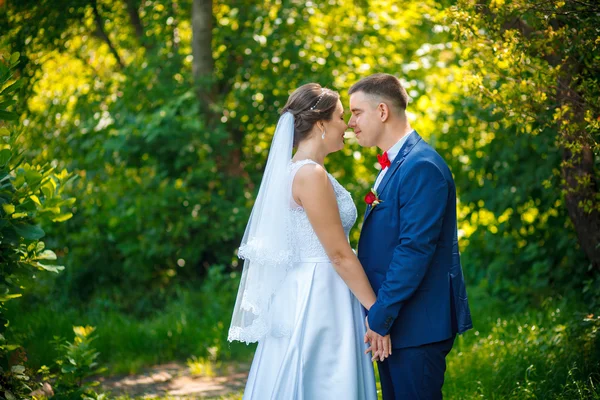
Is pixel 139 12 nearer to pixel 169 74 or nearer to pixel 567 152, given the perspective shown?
pixel 169 74

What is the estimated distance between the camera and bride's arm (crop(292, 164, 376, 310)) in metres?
3.11

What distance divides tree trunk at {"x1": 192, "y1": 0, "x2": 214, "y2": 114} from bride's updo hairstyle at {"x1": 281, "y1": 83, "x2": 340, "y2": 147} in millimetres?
3802

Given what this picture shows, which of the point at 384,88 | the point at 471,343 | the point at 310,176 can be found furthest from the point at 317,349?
the point at 471,343

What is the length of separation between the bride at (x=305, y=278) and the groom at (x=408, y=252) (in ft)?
0.53

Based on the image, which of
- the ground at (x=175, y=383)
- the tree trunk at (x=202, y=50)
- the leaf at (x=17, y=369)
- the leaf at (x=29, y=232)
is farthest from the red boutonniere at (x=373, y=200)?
the tree trunk at (x=202, y=50)

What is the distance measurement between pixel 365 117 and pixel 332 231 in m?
0.58

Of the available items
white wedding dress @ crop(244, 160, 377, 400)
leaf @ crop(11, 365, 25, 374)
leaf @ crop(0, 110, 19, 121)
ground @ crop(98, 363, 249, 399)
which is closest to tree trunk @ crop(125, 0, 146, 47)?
ground @ crop(98, 363, 249, 399)

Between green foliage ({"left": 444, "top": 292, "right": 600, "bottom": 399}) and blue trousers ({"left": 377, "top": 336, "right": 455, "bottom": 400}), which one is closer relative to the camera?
blue trousers ({"left": 377, "top": 336, "right": 455, "bottom": 400})

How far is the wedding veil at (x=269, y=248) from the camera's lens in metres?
3.26

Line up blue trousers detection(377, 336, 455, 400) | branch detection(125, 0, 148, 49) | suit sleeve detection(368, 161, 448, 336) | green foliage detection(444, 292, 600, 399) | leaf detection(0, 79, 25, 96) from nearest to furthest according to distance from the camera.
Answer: suit sleeve detection(368, 161, 448, 336) < blue trousers detection(377, 336, 455, 400) < leaf detection(0, 79, 25, 96) < green foliage detection(444, 292, 600, 399) < branch detection(125, 0, 148, 49)

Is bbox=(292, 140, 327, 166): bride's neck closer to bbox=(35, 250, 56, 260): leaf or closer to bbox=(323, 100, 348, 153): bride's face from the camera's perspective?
bbox=(323, 100, 348, 153): bride's face

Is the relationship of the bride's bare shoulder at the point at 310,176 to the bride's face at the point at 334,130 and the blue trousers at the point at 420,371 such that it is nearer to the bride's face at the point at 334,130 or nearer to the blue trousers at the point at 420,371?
the bride's face at the point at 334,130

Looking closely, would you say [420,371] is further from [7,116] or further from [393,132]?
[7,116]

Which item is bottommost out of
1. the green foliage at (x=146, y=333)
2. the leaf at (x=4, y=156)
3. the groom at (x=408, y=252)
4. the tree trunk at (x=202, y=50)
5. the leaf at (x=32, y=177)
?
the green foliage at (x=146, y=333)
